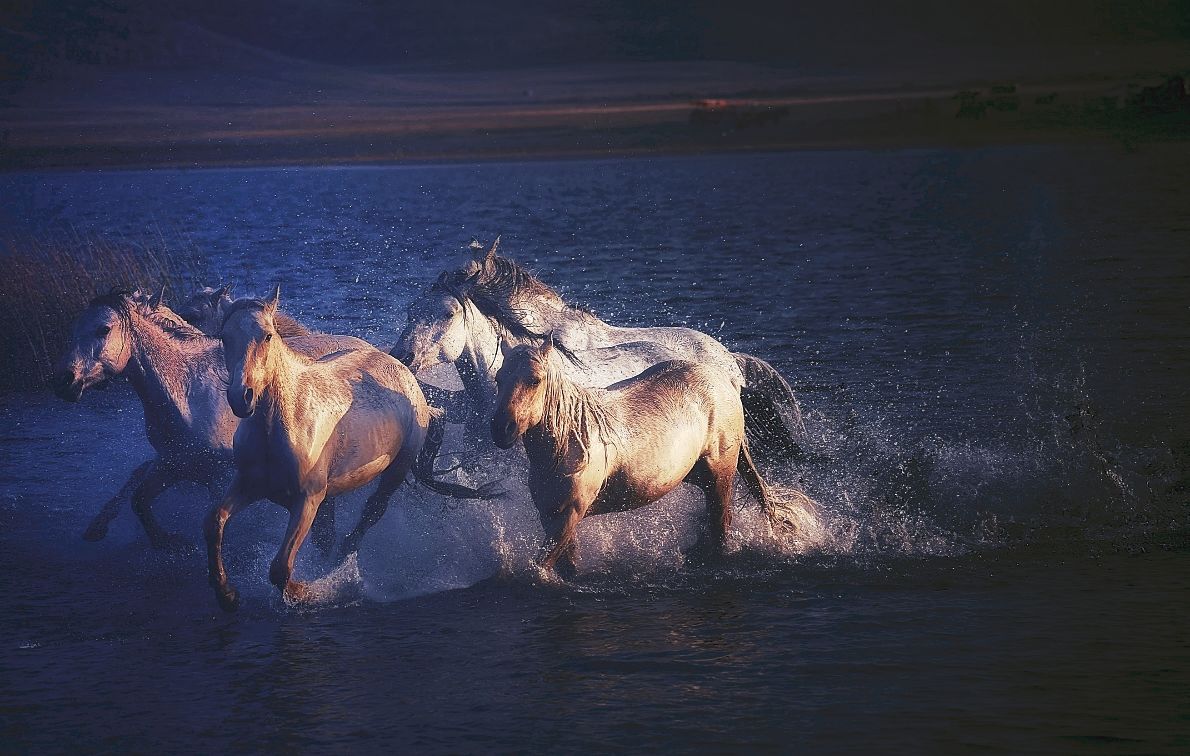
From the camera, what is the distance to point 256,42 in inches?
4887

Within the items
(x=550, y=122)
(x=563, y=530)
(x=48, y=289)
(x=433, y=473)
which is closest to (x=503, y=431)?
(x=563, y=530)

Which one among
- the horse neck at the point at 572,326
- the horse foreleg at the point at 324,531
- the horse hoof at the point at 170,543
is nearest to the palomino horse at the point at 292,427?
the horse foreleg at the point at 324,531

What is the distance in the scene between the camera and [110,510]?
922 cm

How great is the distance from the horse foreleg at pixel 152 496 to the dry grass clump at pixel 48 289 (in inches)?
231

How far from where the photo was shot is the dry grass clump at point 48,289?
15047mm

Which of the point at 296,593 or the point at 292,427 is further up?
the point at 292,427

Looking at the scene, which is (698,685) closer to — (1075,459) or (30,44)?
(1075,459)

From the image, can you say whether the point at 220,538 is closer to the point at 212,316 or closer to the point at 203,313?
the point at 212,316

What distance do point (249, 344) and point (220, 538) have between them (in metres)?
1.04

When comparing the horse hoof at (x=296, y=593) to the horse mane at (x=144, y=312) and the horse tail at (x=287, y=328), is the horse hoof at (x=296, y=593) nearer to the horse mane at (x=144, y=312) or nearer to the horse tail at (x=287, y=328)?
the horse tail at (x=287, y=328)

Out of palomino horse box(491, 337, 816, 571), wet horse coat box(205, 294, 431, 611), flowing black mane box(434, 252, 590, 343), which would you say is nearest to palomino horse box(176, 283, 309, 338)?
wet horse coat box(205, 294, 431, 611)

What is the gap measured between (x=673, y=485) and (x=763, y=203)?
40.6 metres

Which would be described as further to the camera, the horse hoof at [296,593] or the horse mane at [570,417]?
the horse hoof at [296,593]

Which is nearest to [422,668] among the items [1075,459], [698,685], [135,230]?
[698,685]
